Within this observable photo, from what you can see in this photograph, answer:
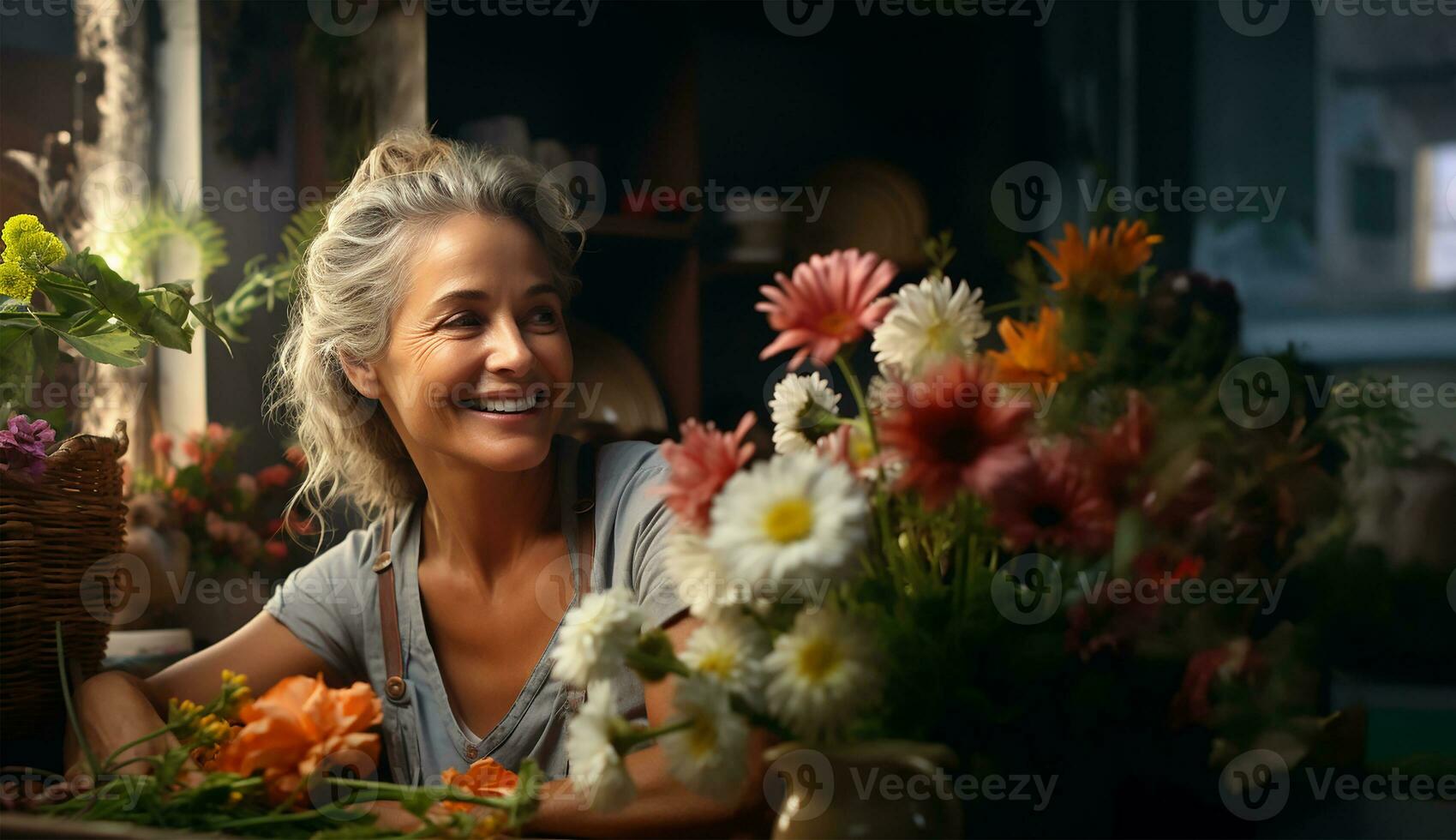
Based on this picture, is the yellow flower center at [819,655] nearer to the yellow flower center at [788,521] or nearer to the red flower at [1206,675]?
the yellow flower center at [788,521]

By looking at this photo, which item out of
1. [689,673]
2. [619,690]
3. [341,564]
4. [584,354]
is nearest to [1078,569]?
[689,673]

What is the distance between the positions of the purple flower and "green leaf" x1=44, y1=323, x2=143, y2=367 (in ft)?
0.24

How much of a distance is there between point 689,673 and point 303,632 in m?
0.80

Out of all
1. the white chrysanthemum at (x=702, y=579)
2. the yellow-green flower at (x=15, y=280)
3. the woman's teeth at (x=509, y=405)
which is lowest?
the white chrysanthemum at (x=702, y=579)

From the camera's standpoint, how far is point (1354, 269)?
2553 mm

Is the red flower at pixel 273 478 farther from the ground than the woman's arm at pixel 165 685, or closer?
farther from the ground

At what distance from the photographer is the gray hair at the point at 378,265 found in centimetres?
124

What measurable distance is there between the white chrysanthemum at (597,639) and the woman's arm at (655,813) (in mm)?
246

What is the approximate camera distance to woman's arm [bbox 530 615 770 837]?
827 millimetres

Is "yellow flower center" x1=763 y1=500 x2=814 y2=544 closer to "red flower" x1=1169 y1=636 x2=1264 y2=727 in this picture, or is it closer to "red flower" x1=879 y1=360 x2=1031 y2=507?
"red flower" x1=879 y1=360 x2=1031 y2=507

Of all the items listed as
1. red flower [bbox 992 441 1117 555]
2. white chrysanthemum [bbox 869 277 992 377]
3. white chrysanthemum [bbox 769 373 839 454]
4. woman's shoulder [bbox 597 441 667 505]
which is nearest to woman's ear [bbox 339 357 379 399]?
woman's shoulder [bbox 597 441 667 505]

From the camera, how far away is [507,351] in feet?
3.83

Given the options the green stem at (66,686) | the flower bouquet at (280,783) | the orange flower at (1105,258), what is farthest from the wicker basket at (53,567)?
the orange flower at (1105,258)

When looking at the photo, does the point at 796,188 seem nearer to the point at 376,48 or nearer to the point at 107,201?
the point at 376,48
